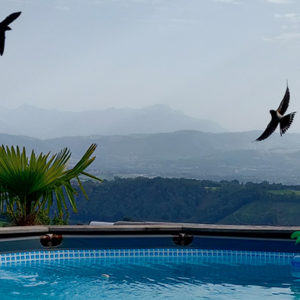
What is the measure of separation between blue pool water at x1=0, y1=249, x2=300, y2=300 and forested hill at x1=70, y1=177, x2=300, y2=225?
7463 centimetres

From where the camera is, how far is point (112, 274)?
9.16 metres

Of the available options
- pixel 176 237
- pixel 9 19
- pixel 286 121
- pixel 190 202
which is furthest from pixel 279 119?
pixel 190 202

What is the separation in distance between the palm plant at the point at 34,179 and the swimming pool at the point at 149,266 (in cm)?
67

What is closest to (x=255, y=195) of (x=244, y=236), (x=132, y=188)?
(x=132, y=188)

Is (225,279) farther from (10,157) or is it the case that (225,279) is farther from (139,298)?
(10,157)

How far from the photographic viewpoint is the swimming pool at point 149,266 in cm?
810

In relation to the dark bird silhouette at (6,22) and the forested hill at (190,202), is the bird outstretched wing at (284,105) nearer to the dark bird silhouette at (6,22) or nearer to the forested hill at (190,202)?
the dark bird silhouette at (6,22)

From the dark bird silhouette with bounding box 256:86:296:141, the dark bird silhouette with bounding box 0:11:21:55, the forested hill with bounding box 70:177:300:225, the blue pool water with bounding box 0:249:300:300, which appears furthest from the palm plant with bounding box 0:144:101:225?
the forested hill with bounding box 70:177:300:225

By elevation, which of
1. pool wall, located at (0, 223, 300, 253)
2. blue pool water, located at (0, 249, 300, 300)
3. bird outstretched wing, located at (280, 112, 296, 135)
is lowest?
blue pool water, located at (0, 249, 300, 300)

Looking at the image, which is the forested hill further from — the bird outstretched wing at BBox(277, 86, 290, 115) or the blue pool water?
the bird outstretched wing at BBox(277, 86, 290, 115)

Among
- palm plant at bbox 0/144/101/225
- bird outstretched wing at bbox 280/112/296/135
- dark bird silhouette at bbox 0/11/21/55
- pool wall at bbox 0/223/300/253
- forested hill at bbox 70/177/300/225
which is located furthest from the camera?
forested hill at bbox 70/177/300/225

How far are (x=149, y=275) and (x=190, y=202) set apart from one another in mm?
87488

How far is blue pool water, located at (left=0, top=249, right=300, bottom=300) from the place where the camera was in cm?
800

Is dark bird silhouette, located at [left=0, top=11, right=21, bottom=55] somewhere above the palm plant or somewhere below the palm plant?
above
